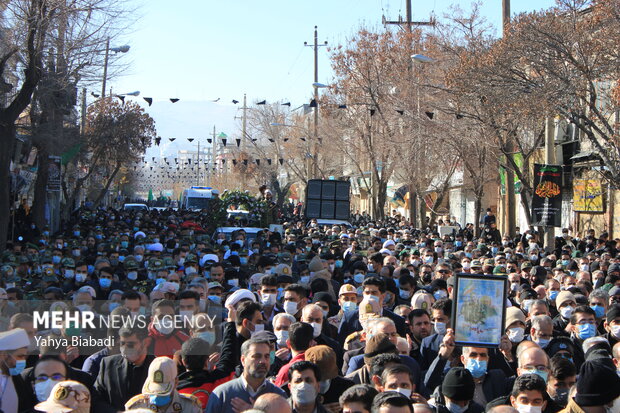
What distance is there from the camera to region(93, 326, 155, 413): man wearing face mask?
651 centimetres

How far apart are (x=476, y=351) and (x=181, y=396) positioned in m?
2.47

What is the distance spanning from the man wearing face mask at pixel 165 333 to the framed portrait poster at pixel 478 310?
250 centimetres

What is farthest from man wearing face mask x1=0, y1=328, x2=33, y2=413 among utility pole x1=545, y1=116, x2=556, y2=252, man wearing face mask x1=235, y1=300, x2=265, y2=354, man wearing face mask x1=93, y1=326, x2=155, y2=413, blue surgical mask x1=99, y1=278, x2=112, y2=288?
utility pole x1=545, y1=116, x2=556, y2=252

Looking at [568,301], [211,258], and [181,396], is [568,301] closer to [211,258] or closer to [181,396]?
[181,396]

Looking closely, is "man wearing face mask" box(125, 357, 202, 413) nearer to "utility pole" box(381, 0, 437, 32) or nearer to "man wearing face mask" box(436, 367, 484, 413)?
"man wearing face mask" box(436, 367, 484, 413)

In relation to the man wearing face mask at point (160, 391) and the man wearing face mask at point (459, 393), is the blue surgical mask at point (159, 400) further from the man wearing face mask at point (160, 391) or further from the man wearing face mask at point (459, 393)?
the man wearing face mask at point (459, 393)

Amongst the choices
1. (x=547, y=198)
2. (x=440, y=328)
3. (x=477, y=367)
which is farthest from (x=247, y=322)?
(x=547, y=198)

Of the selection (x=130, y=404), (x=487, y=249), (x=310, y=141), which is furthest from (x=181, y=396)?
(x=310, y=141)

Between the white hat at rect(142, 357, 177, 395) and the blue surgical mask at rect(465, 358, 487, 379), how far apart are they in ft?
8.18

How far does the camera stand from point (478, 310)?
274 inches

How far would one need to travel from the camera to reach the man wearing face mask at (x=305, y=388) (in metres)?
5.75

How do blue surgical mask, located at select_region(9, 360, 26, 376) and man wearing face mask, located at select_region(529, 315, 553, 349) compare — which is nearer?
blue surgical mask, located at select_region(9, 360, 26, 376)

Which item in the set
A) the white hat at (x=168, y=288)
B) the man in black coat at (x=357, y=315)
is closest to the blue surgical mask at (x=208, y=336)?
the man in black coat at (x=357, y=315)

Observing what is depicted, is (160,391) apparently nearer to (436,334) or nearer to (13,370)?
(13,370)
